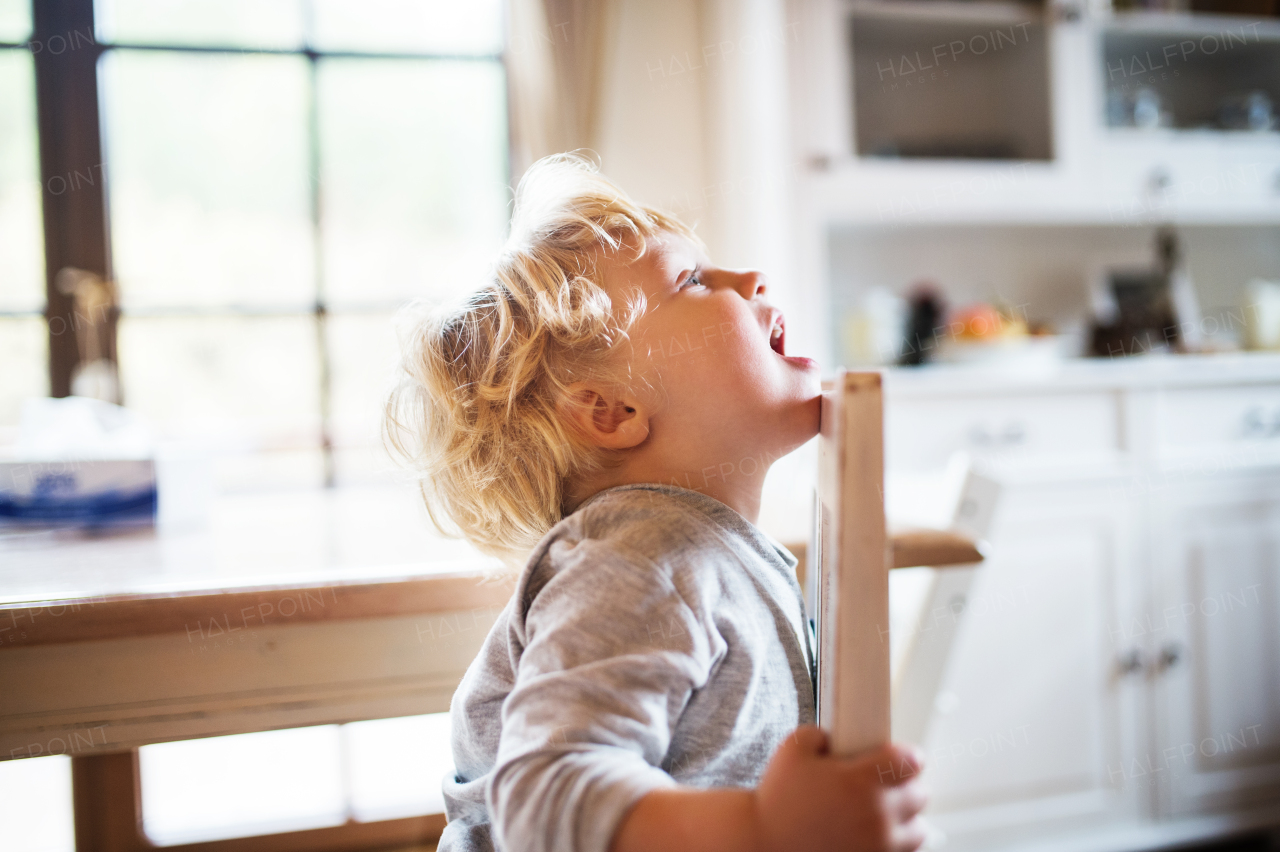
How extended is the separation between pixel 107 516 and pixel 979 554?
3.39 ft

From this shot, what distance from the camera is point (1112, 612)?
5.31 feet

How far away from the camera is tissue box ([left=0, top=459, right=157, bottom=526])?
3.30 ft

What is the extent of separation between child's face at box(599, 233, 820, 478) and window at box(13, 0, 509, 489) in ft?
4.78

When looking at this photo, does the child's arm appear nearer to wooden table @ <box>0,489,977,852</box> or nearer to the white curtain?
wooden table @ <box>0,489,977,852</box>

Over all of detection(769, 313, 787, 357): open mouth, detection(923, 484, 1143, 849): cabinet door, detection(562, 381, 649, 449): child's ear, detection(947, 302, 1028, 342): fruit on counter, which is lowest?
detection(923, 484, 1143, 849): cabinet door

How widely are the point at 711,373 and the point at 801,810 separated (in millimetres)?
288

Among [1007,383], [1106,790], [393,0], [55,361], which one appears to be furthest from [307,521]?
[1106,790]

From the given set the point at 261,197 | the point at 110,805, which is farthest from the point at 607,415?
the point at 261,197

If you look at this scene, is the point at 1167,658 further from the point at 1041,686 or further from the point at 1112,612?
the point at 1041,686

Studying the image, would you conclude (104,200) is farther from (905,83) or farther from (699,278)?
(905,83)

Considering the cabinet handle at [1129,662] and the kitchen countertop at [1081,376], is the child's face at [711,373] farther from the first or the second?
the cabinet handle at [1129,662]

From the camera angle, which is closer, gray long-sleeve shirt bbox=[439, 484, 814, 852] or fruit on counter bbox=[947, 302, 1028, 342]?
gray long-sleeve shirt bbox=[439, 484, 814, 852]

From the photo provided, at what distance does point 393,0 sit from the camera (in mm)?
1978

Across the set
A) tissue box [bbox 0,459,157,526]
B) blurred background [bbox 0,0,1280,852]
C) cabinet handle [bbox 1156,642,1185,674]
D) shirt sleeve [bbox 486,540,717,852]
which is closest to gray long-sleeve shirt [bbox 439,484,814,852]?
shirt sleeve [bbox 486,540,717,852]
